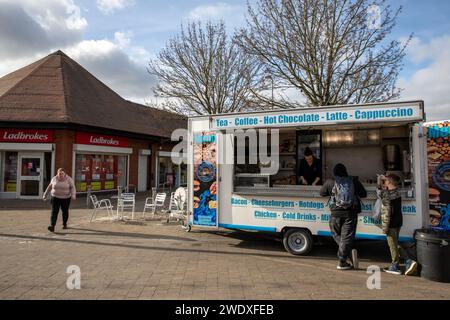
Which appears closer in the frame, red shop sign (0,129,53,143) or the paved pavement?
the paved pavement

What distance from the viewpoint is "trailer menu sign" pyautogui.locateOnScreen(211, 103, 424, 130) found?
5957 mm

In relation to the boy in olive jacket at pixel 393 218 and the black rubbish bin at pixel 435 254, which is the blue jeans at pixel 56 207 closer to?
the boy in olive jacket at pixel 393 218

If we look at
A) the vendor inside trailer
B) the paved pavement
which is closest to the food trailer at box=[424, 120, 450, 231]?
the vendor inside trailer

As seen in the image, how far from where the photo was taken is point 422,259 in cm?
543

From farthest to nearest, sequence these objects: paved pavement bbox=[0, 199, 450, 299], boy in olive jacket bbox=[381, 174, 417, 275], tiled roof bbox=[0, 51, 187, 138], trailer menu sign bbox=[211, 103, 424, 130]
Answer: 1. tiled roof bbox=[0, 51, 187, 138]
2. trailer menu sign bbox=[211, 103, 424, 130]
3. boy in olive jacket bbox=[381, 174, 417, 275]
4. paved pavement bbox=[0, 199, 450, 299]

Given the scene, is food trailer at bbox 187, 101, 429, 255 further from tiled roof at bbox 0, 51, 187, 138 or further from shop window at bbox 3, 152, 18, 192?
shop window at bbox 3, 152, 18, 192

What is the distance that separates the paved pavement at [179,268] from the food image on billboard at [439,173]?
126 centimetres

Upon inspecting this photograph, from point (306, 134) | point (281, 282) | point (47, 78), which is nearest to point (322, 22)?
point (306, 134)

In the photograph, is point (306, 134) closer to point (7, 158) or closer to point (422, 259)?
point (422, 259)

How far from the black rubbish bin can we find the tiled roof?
1237cm

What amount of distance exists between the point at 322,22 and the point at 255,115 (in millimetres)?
6070

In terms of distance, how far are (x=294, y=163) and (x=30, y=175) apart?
13354 mm

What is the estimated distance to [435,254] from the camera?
5230mm
